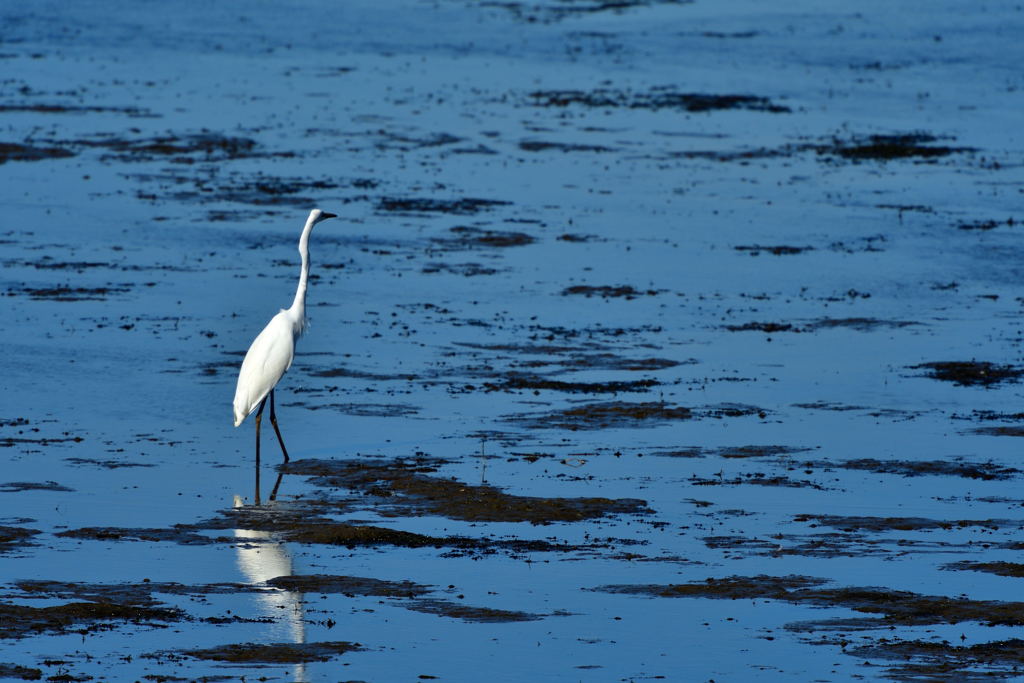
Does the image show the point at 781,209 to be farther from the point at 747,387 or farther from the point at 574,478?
the point at 574,478

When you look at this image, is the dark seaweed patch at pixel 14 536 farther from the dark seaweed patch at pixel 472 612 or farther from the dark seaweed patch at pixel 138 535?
the dark seaweed patch at pixel 472 612

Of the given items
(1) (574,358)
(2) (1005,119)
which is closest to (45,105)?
(2) (1005,119)

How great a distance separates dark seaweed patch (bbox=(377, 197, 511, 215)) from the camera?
30.8 meters

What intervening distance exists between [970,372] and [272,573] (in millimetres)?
10397

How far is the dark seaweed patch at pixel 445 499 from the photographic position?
46.5ft

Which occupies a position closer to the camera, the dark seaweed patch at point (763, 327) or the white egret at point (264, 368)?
the white egret at point (264, 368)

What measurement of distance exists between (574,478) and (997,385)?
635cm

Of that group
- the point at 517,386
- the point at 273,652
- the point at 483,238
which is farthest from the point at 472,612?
the point at 483,238

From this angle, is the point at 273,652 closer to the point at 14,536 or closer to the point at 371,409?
the point at 14,536

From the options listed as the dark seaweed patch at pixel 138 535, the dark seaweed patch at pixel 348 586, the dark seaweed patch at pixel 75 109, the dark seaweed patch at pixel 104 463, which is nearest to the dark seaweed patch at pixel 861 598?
the dark seaweed patch at pixel 348 586

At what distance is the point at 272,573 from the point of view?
12375 mm

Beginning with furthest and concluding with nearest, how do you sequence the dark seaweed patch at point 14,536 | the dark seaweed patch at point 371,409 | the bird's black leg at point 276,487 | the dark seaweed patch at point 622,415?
the dark seaweed patch at point 371,409 < the dark seaweed patch at point 622,415 < the bird's black leg at point 276,487 < the dark seaweed patch at point 14,536

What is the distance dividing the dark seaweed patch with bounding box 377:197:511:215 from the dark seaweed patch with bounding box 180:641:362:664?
66.4 feet

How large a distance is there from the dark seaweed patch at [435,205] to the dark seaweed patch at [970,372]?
1174 cm
